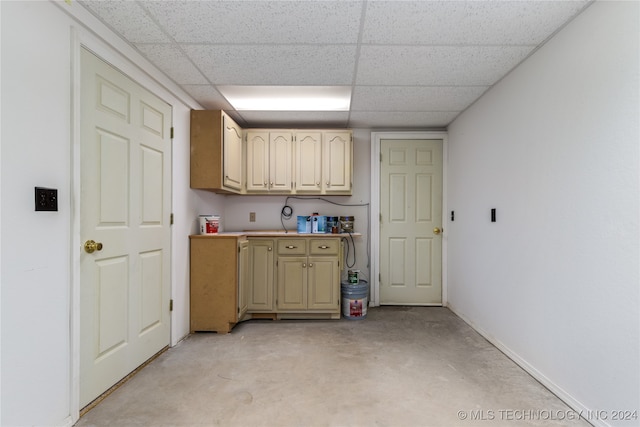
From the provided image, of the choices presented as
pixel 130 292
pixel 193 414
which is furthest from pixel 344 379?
pixel 130 292

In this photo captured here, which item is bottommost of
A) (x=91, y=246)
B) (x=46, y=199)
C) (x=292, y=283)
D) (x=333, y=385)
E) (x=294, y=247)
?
(x=333, y=385)

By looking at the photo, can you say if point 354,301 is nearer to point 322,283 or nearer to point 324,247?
point 322,283

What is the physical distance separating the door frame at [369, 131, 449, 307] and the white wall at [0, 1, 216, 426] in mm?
2889

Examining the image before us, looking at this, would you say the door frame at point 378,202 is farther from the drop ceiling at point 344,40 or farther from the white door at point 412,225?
the drop ceiling at point 344,40

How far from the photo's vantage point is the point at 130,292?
1.99 metres

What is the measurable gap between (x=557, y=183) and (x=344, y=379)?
1.90m

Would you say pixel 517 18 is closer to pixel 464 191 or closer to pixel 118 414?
pixel 464 191

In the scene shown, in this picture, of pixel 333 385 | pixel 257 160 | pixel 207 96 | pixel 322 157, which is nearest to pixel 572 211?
pixel 333 385

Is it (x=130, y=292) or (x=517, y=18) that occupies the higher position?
(x=517, y=18)

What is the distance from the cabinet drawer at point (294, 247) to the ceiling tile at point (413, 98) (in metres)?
1.57

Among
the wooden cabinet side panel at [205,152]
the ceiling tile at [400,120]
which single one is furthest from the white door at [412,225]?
the wooden cabinet side panel at [205,152]

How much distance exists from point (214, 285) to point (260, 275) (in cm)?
54

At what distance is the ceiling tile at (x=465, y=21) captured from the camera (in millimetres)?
1577

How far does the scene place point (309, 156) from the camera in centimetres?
345
